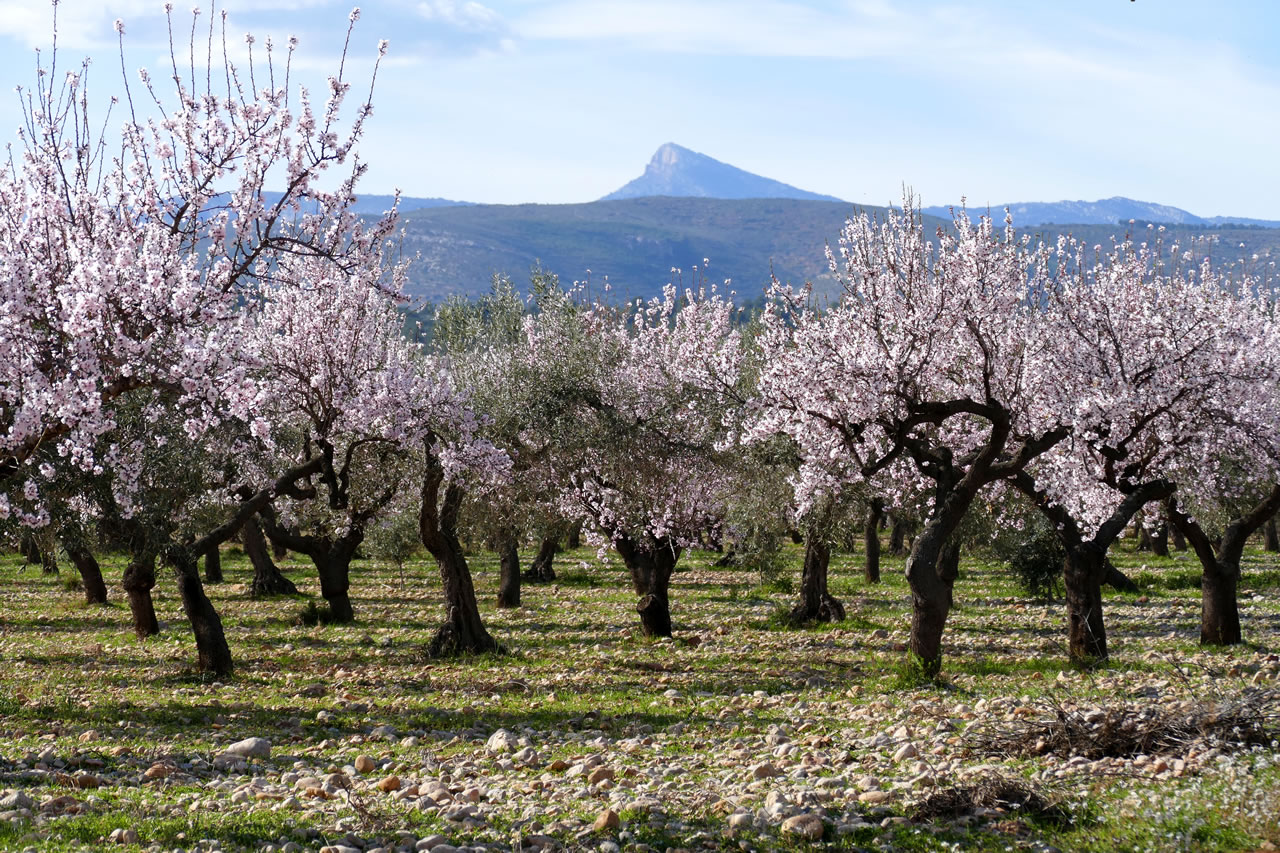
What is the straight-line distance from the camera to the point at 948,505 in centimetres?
2023

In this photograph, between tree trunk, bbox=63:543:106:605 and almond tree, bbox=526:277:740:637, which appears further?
tree trunk, bbox=63:543:106:605

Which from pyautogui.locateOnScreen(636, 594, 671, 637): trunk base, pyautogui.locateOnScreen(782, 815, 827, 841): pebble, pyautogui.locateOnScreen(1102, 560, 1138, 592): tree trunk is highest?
pyautogui.locateOnScreen(782, 815, 827, 841): pebble

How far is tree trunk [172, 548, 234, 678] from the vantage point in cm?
2305

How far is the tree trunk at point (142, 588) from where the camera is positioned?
Answer: 25.1 m

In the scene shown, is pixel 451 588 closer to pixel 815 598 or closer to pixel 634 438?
pixel 634 438

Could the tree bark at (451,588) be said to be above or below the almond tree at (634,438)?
below

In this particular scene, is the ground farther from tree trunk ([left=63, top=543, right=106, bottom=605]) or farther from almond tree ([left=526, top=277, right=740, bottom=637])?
tree trunk ([left=63, top=543, right=106, bottom=605])

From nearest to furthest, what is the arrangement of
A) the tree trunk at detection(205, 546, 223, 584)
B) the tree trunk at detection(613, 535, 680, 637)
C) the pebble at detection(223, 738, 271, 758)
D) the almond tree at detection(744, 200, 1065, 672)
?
the pebble at detection(223, 738, 271, 758), the almond tree at detection(744, 200, 1065, 672), the tree trunk at detection(613, 535, 680, 637), the tree trunk at detection(205, 546, 223, 584)

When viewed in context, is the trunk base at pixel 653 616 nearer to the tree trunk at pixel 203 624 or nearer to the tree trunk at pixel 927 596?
the tree trunk at pixel 927 596

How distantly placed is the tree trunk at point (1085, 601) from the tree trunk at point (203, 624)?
699 inches

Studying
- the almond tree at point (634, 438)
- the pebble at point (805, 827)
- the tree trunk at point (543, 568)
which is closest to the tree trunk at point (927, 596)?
the almond tree at point (634, 438)

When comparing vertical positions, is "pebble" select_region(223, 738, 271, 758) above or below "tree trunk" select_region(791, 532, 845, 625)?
above

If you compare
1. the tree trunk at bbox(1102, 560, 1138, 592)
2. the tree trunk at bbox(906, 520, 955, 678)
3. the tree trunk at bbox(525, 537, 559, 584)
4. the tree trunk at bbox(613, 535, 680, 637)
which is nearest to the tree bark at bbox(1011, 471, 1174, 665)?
the tree trunk at bbox(906, 520, 955, 678)

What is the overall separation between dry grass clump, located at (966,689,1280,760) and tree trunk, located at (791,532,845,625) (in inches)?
716
